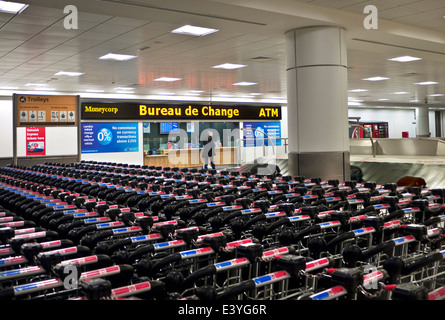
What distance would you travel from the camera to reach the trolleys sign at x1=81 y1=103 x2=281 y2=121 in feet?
43.3

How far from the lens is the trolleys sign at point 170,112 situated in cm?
1319

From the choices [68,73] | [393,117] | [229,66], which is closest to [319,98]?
[229,66]

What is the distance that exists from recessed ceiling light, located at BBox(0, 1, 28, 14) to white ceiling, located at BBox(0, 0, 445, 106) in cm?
11

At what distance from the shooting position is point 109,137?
20.9 meters

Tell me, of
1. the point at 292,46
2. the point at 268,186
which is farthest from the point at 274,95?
the point at 268,186

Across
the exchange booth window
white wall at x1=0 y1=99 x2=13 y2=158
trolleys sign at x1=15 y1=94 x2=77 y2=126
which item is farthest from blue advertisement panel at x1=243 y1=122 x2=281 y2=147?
trolleys sign at x1=15 y1=94 x2=77 y2=126

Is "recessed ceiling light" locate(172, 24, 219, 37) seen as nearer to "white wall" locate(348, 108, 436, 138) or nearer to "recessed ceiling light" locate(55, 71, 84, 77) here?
"recessed ceiling light" locate(55, 71, 84, 77)

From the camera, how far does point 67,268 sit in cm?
218

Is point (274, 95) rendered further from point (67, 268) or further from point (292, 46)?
point (67, 268)

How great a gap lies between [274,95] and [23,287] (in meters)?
19.3

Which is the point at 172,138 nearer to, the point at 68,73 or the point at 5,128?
the point at 5,128

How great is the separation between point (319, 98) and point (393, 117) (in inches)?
1084

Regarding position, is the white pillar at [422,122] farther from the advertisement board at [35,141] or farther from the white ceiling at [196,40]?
the advertisement board at [35,141]
